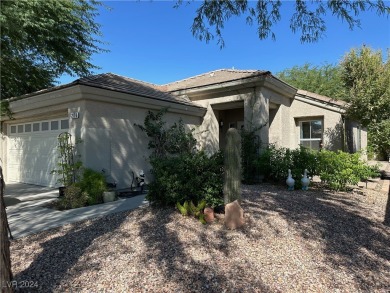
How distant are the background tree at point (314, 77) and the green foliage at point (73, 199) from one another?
28043 millimetres

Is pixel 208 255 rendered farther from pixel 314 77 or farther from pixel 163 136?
pixel 314 77

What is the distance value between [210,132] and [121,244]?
9.48 metres

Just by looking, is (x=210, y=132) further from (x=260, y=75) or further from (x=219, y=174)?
(x=219, y=174)

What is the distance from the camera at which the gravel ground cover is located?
3.13 m

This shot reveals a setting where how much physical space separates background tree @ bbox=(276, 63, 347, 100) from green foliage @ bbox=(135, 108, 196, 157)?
75.9ft

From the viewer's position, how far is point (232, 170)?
5172 mm

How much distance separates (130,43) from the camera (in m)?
11.9

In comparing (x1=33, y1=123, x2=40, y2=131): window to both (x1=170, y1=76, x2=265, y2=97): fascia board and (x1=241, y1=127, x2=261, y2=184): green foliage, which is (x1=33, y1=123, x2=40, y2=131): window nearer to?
(x1=170, y1=76, x2=265, y2=97): fascia board

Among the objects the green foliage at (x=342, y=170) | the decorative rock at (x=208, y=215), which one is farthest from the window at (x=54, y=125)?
the green foliage at (x=342, y=170)

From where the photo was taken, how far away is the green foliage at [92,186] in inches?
293

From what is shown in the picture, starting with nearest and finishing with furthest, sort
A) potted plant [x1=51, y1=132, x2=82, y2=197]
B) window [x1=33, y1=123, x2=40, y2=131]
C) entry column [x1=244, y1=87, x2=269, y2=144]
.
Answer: potted plant [x1=51, y1=132, x2=82, y2=197] → window [x1=33, y1=123, x2=40, y2=131] → entry column [x1=244, y1=87, x2=269, y2=144]

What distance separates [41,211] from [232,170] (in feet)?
15.6

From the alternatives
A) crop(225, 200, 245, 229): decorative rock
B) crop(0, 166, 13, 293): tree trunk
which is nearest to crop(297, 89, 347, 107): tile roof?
crop(225, 200, 245, 229): decorative rock

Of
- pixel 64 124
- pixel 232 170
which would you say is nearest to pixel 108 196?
pixel 64 124
